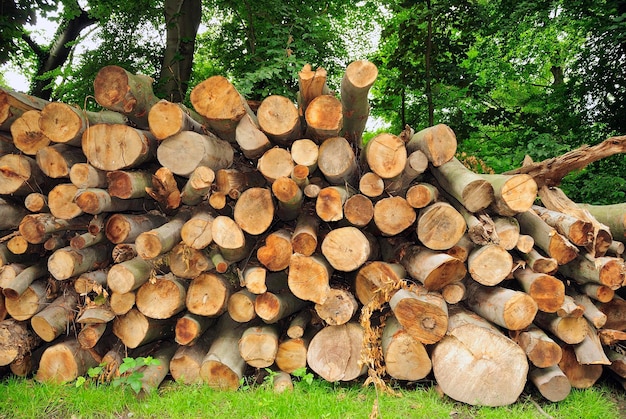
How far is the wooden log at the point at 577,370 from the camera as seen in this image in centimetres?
304

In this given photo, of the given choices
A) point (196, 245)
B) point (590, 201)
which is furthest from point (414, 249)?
point (590, 201)

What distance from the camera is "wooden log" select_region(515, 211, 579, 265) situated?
293cm

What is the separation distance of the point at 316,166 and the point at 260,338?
4.19 ft

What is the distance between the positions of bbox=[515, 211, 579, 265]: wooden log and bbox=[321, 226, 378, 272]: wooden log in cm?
126

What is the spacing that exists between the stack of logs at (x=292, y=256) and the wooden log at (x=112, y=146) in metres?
0.01

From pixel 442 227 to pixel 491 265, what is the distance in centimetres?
40

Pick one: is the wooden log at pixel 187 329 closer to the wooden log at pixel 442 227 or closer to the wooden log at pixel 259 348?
the wooden log at pixel 259 348

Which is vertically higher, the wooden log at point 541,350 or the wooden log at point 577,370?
the wooden log at point 541,350

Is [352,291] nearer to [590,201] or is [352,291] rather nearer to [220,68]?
[590,201]

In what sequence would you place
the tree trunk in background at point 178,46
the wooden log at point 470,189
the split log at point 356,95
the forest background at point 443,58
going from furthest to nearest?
1. the tree trunk in background at point 178,46
2. the forest background at point 443,58
3. the wooden log at point 470,189
4. the split log at point 356,95

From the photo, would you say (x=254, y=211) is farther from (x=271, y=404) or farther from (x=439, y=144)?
(x=439, y=144)

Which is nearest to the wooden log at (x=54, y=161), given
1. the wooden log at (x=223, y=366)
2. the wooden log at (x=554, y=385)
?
the wooden log at (x=223, y=366)

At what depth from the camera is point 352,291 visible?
319 centimetres

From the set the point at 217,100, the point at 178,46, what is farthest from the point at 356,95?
the point at 178,46
